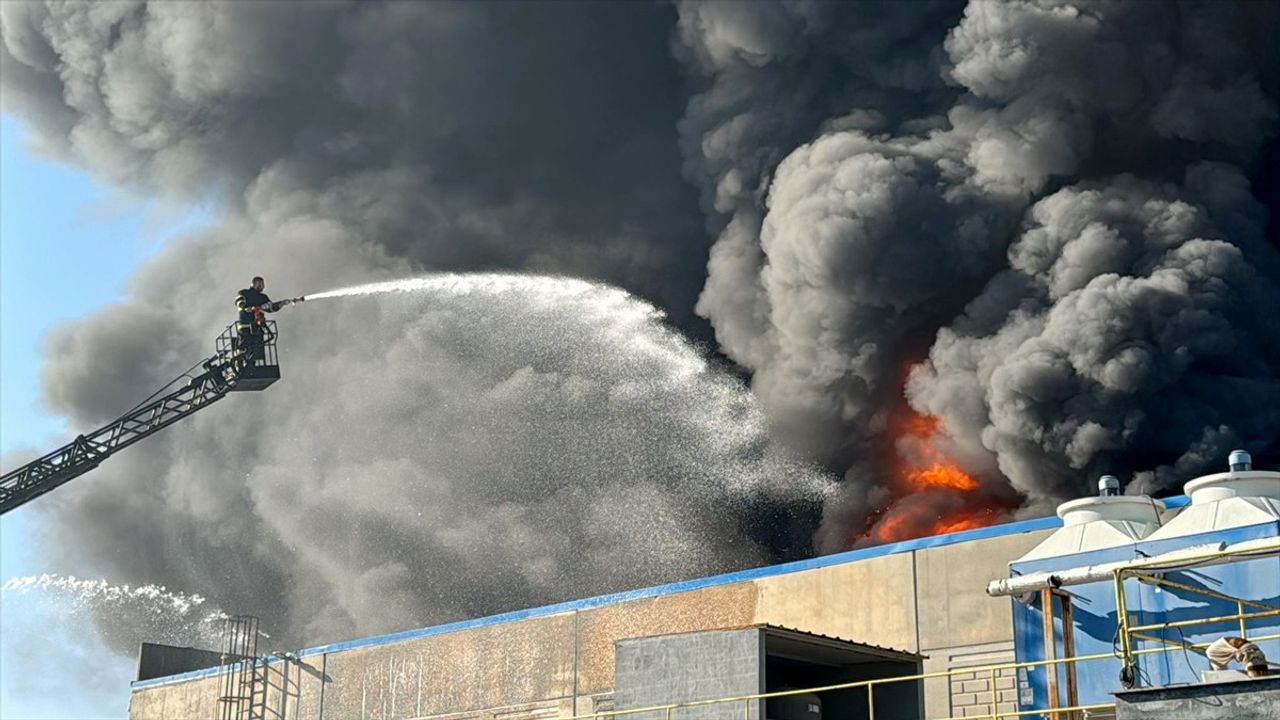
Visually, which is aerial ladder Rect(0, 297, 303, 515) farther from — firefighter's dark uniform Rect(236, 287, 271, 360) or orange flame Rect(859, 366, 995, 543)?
orange flame Rect(859, 366, 995, 543)

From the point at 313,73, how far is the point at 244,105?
318 centimetres

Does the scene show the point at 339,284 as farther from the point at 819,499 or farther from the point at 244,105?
the point at 819,499

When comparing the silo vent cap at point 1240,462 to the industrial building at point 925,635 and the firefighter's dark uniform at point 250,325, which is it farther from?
the firefighter's dark uniform at point 250,325

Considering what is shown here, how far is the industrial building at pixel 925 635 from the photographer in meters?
16.6

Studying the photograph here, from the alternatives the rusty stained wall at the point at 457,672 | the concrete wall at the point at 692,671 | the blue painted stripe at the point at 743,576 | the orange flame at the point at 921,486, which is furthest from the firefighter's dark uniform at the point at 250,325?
the concrete wall at the point at 692,671

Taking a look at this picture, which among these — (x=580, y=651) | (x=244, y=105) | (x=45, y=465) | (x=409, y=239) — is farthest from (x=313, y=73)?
(x=580, y=651)

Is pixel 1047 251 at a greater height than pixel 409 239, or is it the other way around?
pixel 409 239

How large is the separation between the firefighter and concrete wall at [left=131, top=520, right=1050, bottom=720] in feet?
22.3

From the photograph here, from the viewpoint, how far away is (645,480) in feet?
149

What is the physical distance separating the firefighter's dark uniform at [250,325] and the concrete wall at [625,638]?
6.78 m

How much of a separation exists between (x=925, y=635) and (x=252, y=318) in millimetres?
17025

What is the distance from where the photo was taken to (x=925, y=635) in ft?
70.7

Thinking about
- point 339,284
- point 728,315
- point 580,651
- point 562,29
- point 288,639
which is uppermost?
point 562,29

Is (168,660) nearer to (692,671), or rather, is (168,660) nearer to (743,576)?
(743,576)
